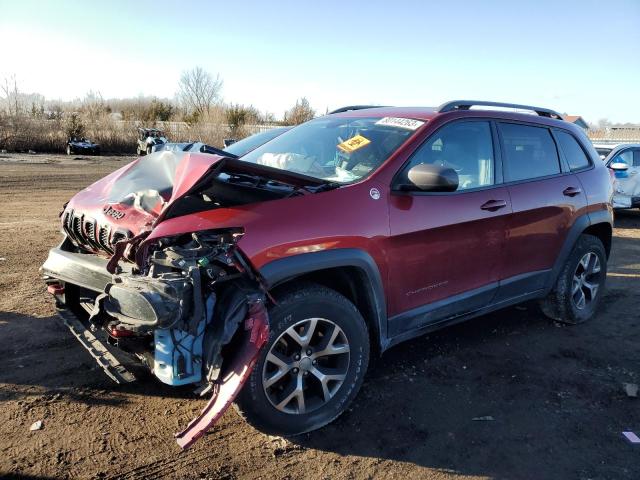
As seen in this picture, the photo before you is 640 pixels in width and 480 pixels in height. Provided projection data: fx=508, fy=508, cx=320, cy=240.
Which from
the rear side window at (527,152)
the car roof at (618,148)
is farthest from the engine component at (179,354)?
the car roof at (618,148)

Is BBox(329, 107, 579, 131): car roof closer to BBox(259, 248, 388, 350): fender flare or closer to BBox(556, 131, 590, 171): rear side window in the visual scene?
BBox(556, 131, 590, 171): rear side window

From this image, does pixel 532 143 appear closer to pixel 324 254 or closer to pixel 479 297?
pixel 479 297

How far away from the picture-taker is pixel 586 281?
5113 mm

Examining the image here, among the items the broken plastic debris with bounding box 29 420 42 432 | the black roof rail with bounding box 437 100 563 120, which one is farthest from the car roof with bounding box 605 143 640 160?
the broken plastic debris with bounding box 29 420 42 432

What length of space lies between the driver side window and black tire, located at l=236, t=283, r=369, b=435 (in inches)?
48.6

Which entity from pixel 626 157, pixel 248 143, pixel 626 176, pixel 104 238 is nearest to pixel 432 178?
pixel 104 238

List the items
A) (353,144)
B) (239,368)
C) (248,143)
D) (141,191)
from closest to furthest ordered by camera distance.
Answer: (239,368) < (141,191) < (353,144) < (248,143)

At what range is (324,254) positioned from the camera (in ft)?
9.68

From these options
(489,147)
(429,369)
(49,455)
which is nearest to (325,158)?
(489,147)

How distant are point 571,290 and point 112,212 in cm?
414

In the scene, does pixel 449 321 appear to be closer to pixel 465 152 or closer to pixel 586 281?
pixel 465 152

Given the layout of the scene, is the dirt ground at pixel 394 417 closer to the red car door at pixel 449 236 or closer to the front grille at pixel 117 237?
the red car door at pixel 449 236

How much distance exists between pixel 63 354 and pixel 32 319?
874 mm

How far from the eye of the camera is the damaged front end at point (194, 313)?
2.53m
